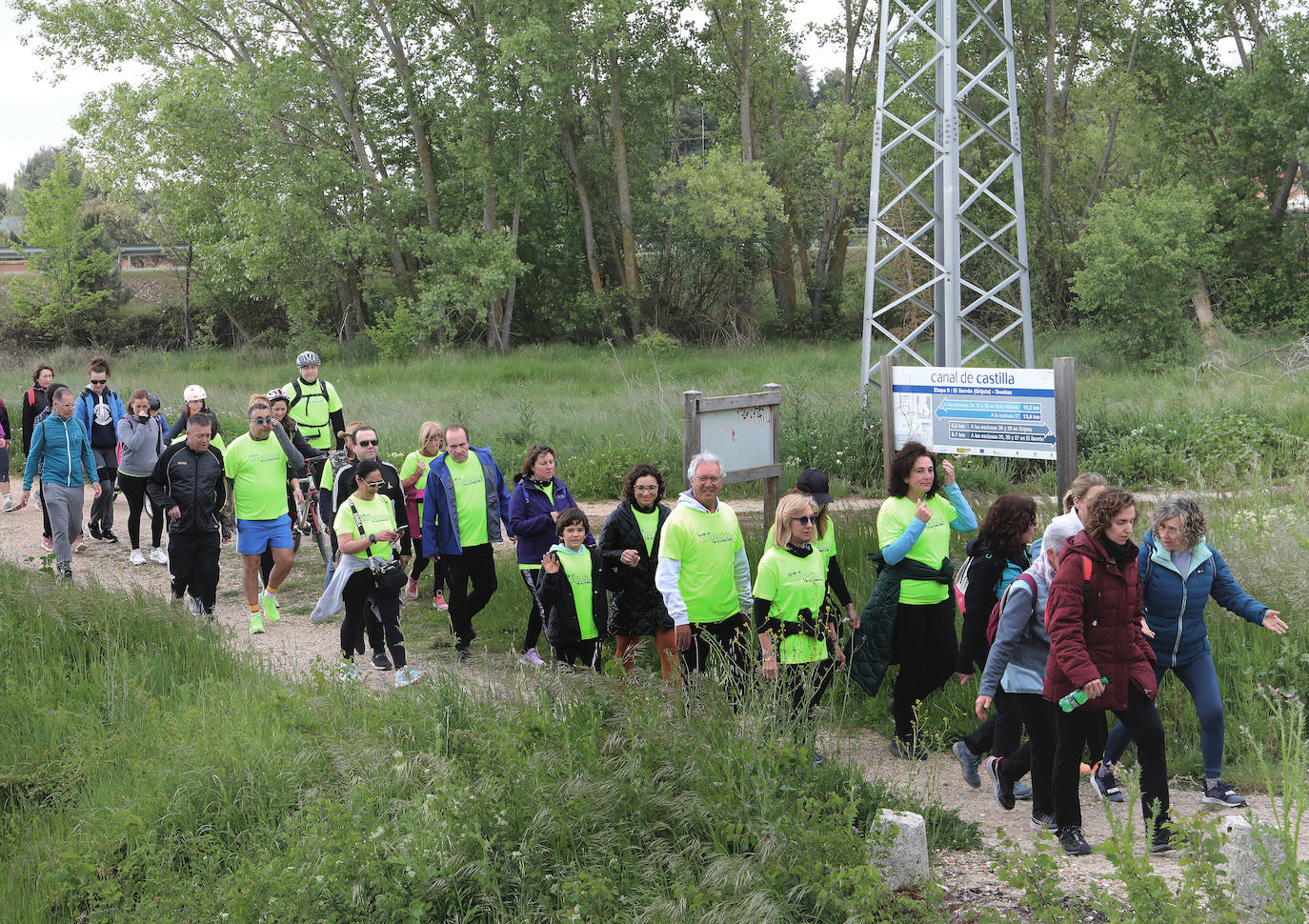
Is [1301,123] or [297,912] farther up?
[1301,123]

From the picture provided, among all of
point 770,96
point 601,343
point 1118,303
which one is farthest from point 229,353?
point 1118,303

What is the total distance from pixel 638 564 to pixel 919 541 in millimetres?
1654

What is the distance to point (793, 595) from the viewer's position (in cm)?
606

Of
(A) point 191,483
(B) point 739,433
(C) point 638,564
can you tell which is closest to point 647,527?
(C) point 638,564

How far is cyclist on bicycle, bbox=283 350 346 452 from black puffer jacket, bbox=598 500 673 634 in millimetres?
4840

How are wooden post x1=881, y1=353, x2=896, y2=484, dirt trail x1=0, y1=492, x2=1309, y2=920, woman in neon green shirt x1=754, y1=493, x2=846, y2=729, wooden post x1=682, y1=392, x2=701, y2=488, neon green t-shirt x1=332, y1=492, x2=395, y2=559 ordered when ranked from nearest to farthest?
dirt trail x1=0, y1=492, x2=1309, y2=920, woman in neon green shirt x1=754, y1=493, x2=846, y2=729, neon green t-shirt x1=332, y1=492, x2=395, y2=559, wooden post x1=682, y1=392, x2=701, y2=488, wooden post x1=881, y1=353, x2=896, y2=484

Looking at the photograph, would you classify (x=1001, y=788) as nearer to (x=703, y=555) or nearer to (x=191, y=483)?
(x=703, y=555)

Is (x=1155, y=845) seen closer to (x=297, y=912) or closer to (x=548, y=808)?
(x=548, y=808)

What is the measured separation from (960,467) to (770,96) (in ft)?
75.8

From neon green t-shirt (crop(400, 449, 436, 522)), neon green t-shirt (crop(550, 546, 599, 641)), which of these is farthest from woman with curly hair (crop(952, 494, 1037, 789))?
neon green t-shirt (crop(400, 449, 436, 522))

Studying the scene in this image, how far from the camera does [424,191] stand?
105 feet

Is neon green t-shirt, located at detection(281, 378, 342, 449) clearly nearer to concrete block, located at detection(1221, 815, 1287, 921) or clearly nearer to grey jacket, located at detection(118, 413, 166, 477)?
grey jacket, located at detection(118, 413, 166, 477)

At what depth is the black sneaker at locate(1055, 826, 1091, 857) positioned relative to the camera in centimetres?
509

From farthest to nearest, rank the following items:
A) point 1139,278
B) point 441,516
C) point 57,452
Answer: point 1139,278, point 57,452, point 441,516
